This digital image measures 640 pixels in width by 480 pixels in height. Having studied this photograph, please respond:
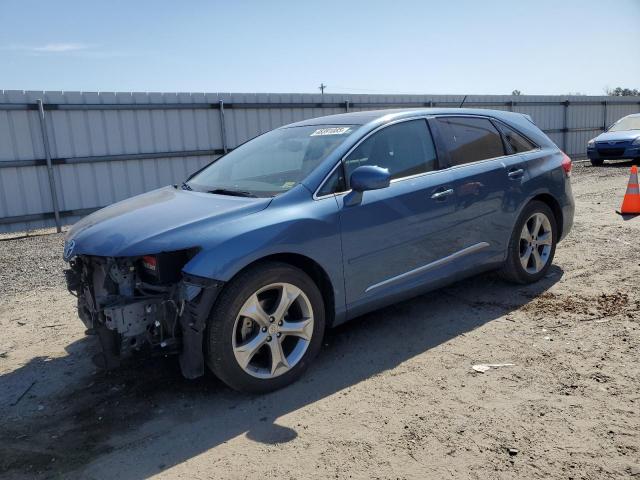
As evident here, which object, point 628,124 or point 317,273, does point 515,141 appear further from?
point 628,124

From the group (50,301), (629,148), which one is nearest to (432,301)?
(50,301)

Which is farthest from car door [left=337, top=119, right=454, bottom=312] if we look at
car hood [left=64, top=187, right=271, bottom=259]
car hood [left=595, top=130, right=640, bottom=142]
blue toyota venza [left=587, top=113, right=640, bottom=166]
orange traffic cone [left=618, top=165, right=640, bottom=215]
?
car hood [left=595, top=130, right=640, bottom=142]

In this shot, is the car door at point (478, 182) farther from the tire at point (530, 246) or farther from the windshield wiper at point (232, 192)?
the windshield wiper at point (232, 192)

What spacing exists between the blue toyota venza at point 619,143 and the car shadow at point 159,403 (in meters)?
12.9

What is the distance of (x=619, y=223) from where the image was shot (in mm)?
7695

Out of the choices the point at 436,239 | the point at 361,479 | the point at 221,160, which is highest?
the point at 221,160

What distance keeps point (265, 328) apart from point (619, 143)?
15.2 metres

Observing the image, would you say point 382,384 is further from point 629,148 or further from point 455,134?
point 629,148

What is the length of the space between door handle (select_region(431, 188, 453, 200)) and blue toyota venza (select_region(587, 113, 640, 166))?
1340 cm

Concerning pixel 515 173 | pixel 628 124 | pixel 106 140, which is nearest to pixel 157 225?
pixel 515 173

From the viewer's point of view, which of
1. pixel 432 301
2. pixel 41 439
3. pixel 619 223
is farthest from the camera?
pixel 619 223

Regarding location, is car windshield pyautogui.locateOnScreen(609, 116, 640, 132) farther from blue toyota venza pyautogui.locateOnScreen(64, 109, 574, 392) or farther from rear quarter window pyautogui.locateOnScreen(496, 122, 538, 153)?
blue toyota venza pyautogui.locateOnScreen(64, 109, 574, 392)

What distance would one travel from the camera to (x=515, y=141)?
204 inches

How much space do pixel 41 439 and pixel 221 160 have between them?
2.66 metres
